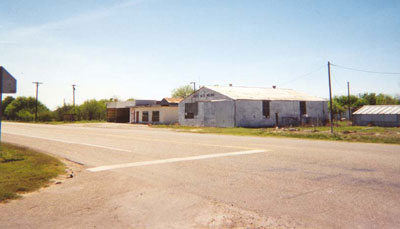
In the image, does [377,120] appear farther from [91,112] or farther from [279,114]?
[91,112]

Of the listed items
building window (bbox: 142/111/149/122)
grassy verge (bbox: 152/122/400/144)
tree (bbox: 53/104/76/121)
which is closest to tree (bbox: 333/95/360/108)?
building window (bbox: 142/111/149/122)

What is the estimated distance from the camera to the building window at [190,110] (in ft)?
124

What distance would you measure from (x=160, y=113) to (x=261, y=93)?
630 inches

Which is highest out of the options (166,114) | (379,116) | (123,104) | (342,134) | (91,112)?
(123,104)

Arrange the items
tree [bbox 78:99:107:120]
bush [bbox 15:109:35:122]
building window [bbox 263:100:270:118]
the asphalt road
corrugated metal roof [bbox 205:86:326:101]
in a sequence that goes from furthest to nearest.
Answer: bush [bbox 15:109:35:122], tree [bbox 78:99:107:120], corrugated metal roof [bbox 205:86:326:101], building window [bbox 263:100:270:118], the asphalt road

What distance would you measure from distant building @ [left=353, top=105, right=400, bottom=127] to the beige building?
25.7 m

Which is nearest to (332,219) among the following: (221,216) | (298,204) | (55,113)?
(298,204)

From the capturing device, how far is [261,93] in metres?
38.6

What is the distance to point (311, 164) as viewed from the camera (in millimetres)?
7785

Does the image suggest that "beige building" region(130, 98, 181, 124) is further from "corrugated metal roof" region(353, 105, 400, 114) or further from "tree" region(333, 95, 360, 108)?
"tree" region(333, 95, 360, 108)

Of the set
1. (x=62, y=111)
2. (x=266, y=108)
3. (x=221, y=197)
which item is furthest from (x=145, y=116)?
(x=221, y=197)

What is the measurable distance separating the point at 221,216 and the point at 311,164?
15.3 ft

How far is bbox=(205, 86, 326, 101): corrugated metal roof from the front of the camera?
3506cm

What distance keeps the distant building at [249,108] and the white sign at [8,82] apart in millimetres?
25321
